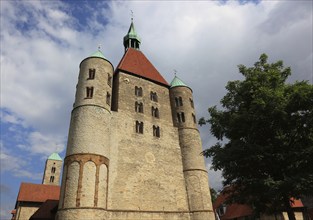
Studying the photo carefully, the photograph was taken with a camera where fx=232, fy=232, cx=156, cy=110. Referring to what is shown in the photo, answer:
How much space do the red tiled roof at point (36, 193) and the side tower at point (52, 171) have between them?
68.8ft

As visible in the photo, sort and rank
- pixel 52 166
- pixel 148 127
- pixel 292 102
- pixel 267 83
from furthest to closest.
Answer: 1. pixel 52 166
2. pixel 148 127
3. pixel 267 83
4. pixel 292 102

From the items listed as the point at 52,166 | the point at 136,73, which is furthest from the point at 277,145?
the point at 52,166

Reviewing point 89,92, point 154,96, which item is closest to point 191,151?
point 154,96

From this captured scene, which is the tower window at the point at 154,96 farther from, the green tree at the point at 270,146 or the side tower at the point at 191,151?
the green tree at the point at 270,146

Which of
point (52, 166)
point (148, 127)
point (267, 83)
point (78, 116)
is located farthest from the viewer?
point (52, 166)

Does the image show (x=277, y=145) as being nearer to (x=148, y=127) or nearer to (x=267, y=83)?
(x=267, y=83)

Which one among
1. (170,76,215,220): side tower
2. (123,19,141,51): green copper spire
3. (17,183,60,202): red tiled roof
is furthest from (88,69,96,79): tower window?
(17,183,60,202): red tiled roof

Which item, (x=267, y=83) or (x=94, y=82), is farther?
(x=94, y=82)

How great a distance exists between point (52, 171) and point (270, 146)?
209 feet

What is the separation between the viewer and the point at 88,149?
21344 mm

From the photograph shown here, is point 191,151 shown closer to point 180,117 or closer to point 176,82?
point 180,117

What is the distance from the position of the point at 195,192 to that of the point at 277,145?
49.7ft

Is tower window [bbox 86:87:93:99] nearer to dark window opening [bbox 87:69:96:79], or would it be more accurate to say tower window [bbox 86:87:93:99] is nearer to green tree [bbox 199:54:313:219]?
dark window opening [bbox 87:69:96:79]

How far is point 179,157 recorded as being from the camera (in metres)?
28.9
